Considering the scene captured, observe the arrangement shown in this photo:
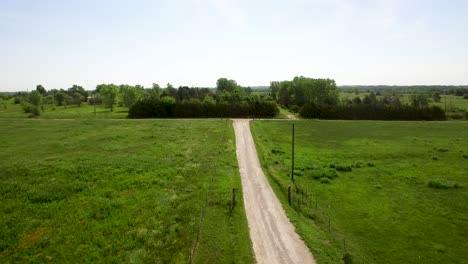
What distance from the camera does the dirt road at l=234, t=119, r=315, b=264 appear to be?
877 inches

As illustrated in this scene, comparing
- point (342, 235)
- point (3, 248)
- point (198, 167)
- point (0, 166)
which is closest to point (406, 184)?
point (342, 235)

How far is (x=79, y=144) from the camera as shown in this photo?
59625mm

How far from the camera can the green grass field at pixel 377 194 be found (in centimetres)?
2456

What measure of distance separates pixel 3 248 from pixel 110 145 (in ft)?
117

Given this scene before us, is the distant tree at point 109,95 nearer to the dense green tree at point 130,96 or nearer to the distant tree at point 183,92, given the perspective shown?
the dense green tree at point 130,96

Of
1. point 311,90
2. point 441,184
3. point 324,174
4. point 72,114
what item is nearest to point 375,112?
point 311,90

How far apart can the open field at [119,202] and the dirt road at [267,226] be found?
957mm

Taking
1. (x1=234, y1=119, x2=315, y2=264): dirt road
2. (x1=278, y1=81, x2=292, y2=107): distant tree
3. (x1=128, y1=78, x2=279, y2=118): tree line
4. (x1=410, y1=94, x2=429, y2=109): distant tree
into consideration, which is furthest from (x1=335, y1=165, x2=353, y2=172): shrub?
(x1=278, y1=81, x2=292, y2=107): distant tree

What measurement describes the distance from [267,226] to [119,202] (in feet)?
48.6

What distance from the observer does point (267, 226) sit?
26547mm

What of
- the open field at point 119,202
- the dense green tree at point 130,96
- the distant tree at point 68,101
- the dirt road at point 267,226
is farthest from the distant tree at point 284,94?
the distant tree at point 68,101

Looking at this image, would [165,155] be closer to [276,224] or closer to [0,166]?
[0,166]

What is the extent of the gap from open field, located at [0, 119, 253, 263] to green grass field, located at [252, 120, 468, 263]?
257 inches

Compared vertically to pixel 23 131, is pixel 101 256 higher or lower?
lower
